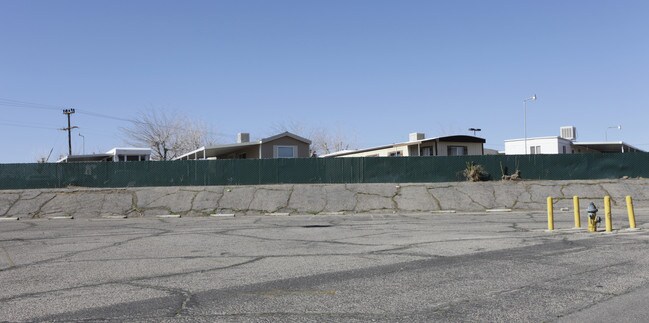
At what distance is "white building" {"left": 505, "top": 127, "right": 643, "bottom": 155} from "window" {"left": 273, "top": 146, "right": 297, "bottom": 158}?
695 inches

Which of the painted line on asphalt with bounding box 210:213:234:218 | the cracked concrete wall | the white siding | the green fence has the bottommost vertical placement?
the painted line on asphalt with bounding box 210:213:234:218

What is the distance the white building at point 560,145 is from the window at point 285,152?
1765 cm

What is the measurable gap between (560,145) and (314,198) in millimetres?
23091

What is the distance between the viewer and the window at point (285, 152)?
3669 centimetres

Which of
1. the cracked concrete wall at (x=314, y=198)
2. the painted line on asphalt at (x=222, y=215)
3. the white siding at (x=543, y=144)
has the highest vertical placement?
the white siding at (x=543, y=144)

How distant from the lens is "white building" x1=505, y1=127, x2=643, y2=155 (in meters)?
41.6

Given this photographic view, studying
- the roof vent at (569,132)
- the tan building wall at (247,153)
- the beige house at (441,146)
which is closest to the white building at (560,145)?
the roof vent at (569,132)

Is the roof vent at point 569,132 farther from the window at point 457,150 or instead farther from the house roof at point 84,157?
the house roof at point 84,157

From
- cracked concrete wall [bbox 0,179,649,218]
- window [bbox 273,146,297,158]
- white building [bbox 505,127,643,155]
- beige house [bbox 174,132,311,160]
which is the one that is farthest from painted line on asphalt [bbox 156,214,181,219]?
white building [bbox 505,127,643,155]

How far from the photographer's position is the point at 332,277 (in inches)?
345

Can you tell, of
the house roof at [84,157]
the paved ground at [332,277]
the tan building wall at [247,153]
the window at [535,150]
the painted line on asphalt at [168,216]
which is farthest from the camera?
the window at [535,150]

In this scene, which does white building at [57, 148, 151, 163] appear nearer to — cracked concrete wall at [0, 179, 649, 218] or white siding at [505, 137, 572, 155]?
cracked concrete wall at [0, 179, 649, 218]

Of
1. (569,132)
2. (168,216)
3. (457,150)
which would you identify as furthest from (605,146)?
(168,216)

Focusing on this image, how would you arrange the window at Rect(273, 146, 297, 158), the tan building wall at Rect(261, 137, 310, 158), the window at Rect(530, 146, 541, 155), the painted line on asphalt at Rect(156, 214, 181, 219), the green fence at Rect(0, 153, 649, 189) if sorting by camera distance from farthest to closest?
1. the window at Rect(530, 146, 541, 155)
2. the window at Rect(273, 146, 297, 158)
3. the tan building wall at Rect(261, 137, 310, 158)
4. the green fence at Rect(0, 153, 649, 189)
5. the painted line on asphalt at Rect(156, 214, 181, 219)
